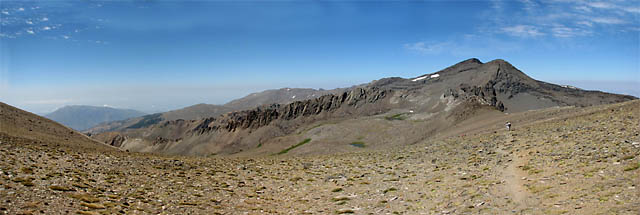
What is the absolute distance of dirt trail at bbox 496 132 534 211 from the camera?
11.3 metres

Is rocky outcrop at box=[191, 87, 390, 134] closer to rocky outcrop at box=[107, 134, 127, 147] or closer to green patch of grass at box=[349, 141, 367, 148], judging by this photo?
green patch of grass at box=[349, 141, 367, 148]

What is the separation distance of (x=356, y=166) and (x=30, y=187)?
17365 millimetres

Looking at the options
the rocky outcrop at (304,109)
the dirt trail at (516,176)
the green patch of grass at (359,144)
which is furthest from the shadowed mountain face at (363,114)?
the dirt trail at (516,176)

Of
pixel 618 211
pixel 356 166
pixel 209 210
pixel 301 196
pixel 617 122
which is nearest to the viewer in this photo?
pixel 618 211

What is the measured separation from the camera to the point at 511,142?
22.4 meters

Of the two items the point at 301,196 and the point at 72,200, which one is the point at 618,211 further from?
the point at 72,200

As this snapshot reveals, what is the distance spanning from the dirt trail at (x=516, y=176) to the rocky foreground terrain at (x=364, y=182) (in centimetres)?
4

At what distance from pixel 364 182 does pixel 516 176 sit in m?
7.57

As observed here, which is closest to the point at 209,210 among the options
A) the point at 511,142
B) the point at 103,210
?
the point at 103,210

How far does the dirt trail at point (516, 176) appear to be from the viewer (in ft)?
37.2

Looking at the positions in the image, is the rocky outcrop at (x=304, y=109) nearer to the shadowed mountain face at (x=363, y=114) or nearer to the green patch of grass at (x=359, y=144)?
the shadowed mountain face at (x=363, y=114)

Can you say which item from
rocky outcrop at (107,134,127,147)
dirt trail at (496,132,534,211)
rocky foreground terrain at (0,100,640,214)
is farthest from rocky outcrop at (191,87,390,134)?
dirt trail at (496,132,534,211)

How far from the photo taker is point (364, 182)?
1703 centimetres

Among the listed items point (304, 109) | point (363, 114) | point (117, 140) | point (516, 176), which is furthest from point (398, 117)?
point (117, 140)
